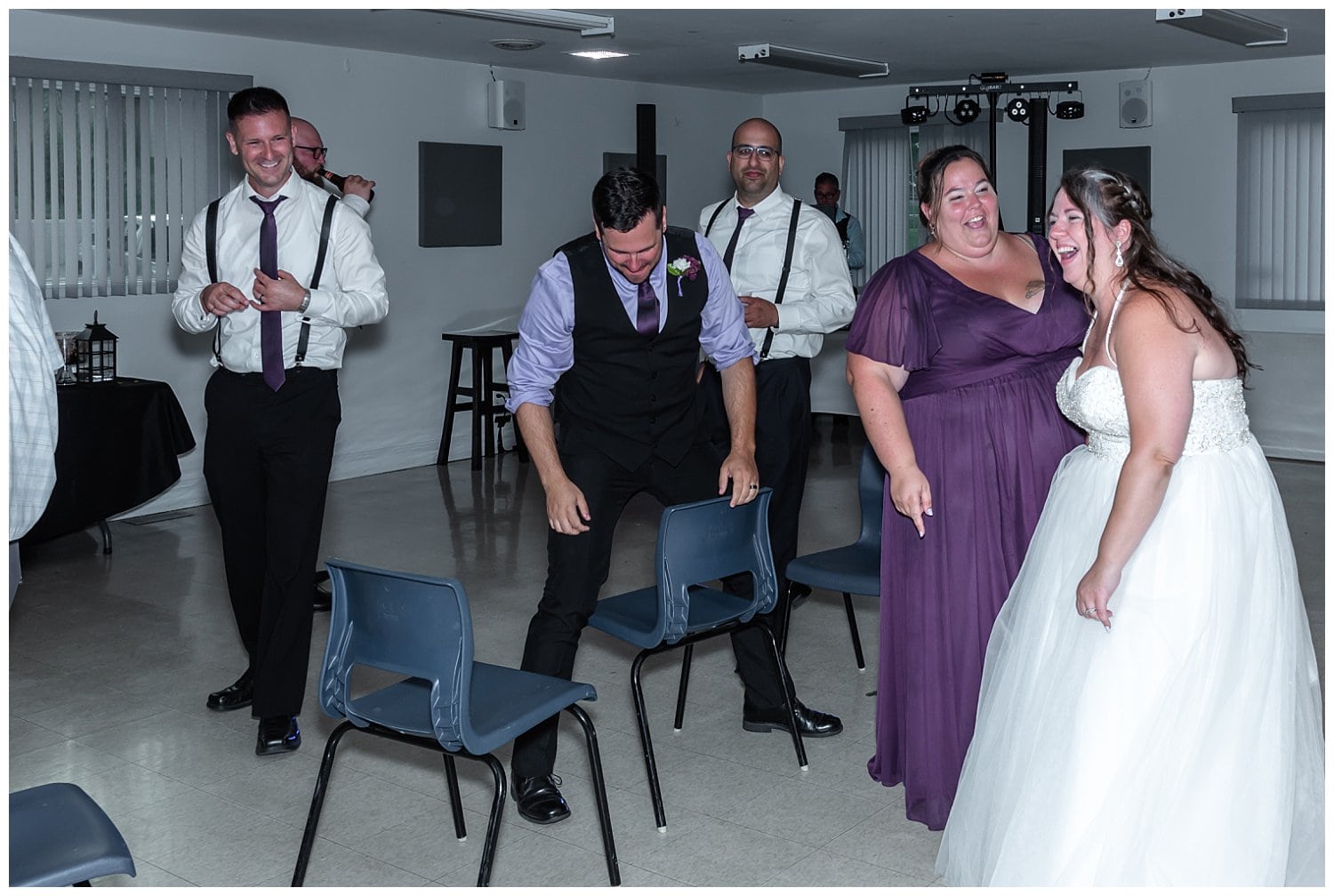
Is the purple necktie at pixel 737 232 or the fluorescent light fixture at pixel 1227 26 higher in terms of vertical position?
the fluorescent light fixture at pixel 1227 26

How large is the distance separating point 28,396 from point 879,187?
380 inches

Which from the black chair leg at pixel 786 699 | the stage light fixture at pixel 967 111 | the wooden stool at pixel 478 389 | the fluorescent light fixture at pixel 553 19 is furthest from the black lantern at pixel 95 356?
the stage light fixture at pixel 967 111

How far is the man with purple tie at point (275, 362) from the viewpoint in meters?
3.94

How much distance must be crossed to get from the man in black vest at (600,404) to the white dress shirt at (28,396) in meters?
1.53

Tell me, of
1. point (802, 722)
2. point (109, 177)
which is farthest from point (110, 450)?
point (802, 722)

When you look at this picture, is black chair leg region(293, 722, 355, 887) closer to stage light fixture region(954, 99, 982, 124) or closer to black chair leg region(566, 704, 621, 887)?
black chair leg region(566, 704, 621, 887)

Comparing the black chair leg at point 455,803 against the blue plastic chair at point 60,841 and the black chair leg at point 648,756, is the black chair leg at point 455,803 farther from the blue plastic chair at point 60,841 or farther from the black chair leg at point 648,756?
the blue plastic chair at point 60,841

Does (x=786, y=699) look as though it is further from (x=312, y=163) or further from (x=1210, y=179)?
(x=1210, y=179)

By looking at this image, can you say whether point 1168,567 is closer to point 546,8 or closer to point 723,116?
point 546,8

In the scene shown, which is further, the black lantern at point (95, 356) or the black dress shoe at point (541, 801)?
the black lantern at point (95, 356)

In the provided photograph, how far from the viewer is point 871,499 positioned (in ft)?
14.5

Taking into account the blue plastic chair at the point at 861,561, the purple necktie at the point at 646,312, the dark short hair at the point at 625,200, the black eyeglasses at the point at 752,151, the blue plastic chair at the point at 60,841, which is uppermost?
the black eyeglasses at the point at 752,151

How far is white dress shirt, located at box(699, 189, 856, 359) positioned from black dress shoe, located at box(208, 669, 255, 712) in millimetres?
1892

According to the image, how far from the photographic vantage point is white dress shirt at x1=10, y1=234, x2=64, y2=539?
195 centimetres
